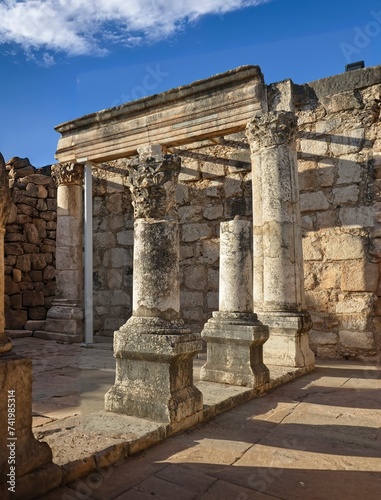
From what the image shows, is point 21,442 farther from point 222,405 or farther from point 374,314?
point 374,314

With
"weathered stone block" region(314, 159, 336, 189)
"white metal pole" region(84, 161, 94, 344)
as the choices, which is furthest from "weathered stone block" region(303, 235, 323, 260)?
"white metal pole" region(84, 161, 94, 344)

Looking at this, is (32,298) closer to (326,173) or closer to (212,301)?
(212,301)

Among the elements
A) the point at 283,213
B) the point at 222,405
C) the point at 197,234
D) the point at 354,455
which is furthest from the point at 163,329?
the point at 197,234

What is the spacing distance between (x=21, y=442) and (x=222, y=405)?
2.08 m

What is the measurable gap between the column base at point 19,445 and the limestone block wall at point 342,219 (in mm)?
5375

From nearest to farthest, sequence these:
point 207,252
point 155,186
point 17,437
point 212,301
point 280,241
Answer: point 17,437
point 155,186
point 280,241
point 212,301
point 207,252

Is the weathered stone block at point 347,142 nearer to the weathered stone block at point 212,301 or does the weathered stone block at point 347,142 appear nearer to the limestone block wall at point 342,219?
the limestone block wall at point 342,219

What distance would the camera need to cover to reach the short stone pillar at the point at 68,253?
30.0 ft

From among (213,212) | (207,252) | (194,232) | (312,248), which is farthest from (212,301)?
(312,248)

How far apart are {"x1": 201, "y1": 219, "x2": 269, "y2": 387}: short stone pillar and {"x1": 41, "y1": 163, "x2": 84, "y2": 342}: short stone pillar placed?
490cm

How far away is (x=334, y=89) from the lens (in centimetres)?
710

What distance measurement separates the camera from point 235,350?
4.78m

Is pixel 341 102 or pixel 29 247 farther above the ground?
pixel 341 102

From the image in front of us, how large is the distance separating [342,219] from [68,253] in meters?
5.75
